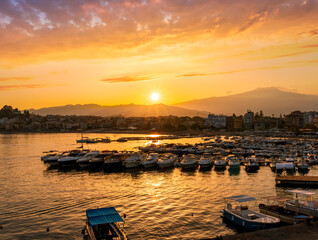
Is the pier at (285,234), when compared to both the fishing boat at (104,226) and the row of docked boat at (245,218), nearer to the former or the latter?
the row of docked boat at (245,218)

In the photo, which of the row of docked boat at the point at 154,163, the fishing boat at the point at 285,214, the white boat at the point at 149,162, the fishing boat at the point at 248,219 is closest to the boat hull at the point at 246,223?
the fishing boat at the point at 248,219

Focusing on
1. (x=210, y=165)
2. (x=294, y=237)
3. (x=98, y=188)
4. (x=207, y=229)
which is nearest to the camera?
(x=294, y=237)

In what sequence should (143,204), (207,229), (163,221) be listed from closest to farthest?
(207,229) → (163,221) → (143,204)

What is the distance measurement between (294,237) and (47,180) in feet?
123

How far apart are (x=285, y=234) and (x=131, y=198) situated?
61.6 ft

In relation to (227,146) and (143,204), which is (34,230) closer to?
(143,204)

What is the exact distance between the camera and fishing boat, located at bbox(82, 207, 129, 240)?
62.8 feet

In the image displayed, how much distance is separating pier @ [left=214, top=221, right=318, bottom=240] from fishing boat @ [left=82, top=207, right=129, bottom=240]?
21.9ft

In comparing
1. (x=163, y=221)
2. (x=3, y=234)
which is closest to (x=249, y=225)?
(x=163, y=221)

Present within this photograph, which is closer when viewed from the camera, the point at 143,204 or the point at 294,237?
the point at 294,237

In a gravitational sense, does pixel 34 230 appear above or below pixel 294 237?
below

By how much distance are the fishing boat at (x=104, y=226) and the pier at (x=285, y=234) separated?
6690 millimetres

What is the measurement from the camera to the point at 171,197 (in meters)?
33.8

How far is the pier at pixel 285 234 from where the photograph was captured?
18.6 m
